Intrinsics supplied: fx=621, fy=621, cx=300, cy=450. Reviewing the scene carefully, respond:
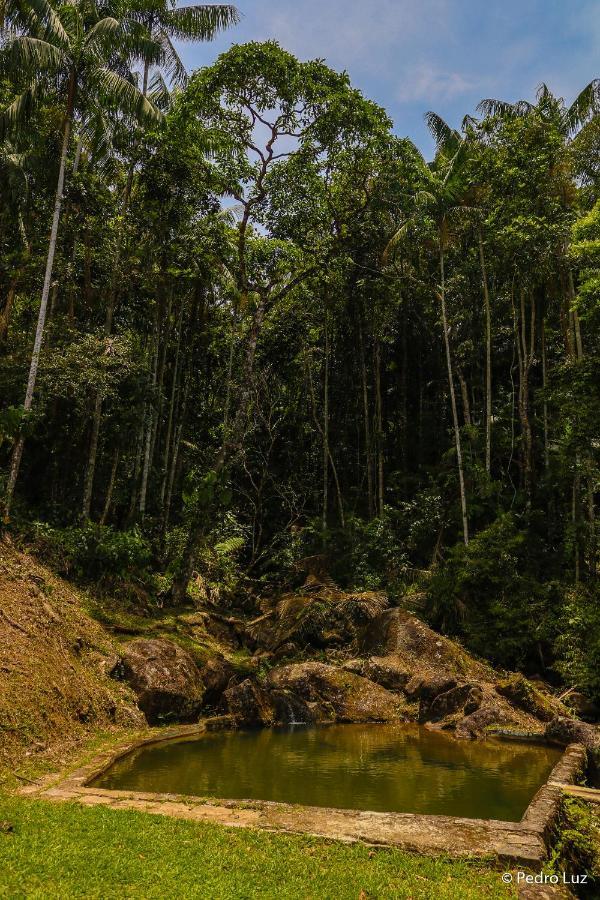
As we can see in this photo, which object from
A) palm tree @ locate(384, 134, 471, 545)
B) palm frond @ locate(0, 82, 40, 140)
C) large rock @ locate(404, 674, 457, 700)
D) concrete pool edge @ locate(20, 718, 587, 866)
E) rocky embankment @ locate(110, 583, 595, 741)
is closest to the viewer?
concrete pool edge @ locate(20, 718, 587, 866)

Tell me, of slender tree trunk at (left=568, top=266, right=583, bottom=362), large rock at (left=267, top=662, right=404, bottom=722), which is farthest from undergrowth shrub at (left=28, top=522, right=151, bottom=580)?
slender tree trunk at (left=568, top=266, right=583, bottom=362)

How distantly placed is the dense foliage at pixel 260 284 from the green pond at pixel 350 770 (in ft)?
16.2

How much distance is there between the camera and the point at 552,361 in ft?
78.4

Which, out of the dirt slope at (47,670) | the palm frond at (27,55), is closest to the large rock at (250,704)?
the dirt slope at (47,670)

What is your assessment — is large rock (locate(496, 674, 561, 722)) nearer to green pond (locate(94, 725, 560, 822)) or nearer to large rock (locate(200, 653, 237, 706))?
green pond (locate(94, 725, 560, 822))

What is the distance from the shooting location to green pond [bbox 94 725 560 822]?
6883 mm

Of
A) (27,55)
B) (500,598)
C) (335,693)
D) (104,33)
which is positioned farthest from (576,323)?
(27,55)

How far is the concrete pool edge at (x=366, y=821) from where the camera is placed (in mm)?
5066

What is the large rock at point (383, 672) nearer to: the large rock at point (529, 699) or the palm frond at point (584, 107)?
the large rock at point (529, 699)

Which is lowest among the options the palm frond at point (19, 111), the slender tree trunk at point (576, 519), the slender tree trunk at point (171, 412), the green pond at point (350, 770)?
the green pond at point (350, 770)

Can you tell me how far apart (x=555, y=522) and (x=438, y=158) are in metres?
13.1

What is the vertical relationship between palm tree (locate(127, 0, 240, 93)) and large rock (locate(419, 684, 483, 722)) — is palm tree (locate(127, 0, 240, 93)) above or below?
above

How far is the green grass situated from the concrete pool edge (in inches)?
8.7

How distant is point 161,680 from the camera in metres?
11.1
